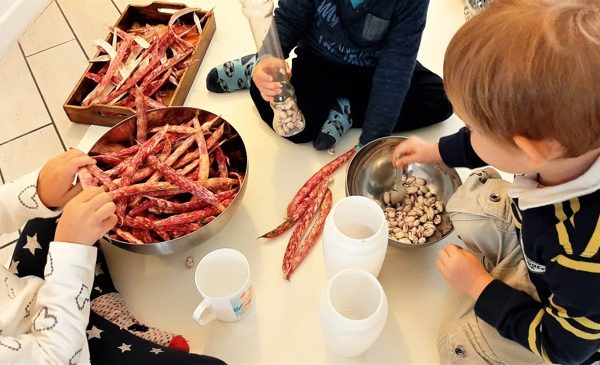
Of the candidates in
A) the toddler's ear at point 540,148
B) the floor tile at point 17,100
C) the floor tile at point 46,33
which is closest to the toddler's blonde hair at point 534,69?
the toddler's ear at point 540,148

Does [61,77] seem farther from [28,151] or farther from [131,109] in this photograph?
[131,109]

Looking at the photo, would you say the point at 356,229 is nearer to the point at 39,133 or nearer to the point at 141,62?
the point at 141,62

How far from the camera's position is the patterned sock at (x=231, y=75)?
4.79ft

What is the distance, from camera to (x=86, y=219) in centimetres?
88

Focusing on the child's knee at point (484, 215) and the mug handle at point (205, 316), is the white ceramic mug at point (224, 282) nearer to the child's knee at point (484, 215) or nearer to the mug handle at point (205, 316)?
the mug handle at point (205, 316)

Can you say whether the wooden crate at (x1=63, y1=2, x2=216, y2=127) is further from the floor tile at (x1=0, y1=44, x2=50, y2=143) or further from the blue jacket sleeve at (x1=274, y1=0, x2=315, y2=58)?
the blue jacket sleeve at (x1=274, y1=0, x2=315, y2=58)

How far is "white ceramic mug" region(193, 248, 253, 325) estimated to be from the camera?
92cm

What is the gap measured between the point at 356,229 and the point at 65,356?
0.54 m

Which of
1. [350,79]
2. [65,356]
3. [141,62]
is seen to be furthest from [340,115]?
[65,356]

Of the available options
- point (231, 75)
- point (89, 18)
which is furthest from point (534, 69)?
point (89, 18)

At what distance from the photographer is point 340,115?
1.33m

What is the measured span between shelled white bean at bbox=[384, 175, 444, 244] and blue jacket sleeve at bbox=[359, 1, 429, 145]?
6.0 inches

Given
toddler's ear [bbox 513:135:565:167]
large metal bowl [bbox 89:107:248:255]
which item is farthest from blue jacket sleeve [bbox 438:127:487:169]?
large metal bowl [bbox 89:107:248:255]

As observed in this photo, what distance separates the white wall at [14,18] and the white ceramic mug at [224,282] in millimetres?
1395
